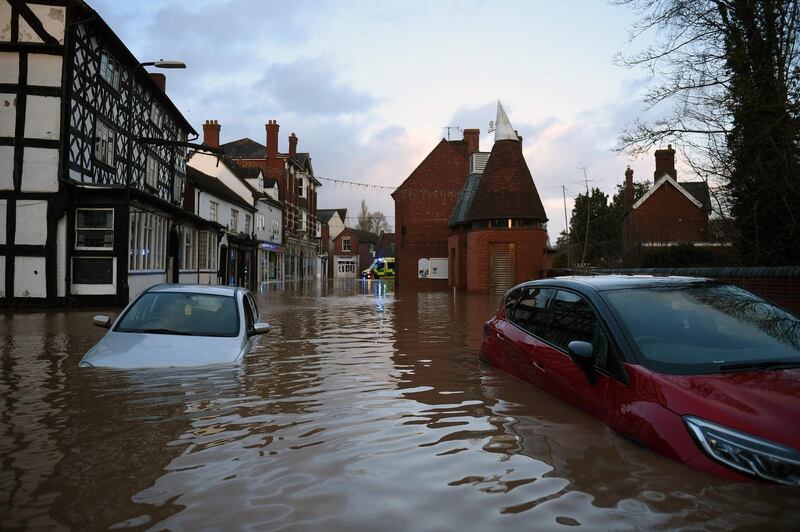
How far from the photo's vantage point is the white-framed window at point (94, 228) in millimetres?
18781

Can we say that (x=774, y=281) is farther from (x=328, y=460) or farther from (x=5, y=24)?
(x=5, y=24)

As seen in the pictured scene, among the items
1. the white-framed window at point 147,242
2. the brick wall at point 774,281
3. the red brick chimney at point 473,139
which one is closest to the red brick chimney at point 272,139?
the red brick chimney at point 473,139

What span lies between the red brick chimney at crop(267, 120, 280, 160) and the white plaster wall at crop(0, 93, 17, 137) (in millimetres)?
32362

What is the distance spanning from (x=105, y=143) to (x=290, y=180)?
3410 cm

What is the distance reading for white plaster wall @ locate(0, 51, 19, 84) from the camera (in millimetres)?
17766

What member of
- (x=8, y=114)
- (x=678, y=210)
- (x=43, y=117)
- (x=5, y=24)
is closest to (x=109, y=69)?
(x=5, y=24)

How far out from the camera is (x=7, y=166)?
1778 centimetres

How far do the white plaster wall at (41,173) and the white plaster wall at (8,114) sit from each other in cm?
107

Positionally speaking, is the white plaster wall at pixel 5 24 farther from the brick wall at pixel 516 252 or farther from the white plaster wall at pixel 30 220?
the brick wall at pixel 516 252

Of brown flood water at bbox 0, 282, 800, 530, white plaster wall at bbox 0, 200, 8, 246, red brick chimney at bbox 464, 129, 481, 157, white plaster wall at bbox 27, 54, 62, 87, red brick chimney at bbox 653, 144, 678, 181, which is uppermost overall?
red brick chimney at bbox 464, 129, 481, 157

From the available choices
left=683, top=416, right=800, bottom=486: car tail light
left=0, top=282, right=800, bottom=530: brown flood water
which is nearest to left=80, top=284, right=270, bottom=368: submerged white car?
left=0, top=282, right=800, bottom=530: brown flood water

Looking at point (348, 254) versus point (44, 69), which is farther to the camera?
point (348, 254)

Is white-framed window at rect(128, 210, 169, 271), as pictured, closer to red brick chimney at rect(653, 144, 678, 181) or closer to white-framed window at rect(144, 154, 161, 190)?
white-framed window at rect(144, 154, 161, 190)

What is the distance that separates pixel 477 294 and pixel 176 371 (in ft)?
88.9
